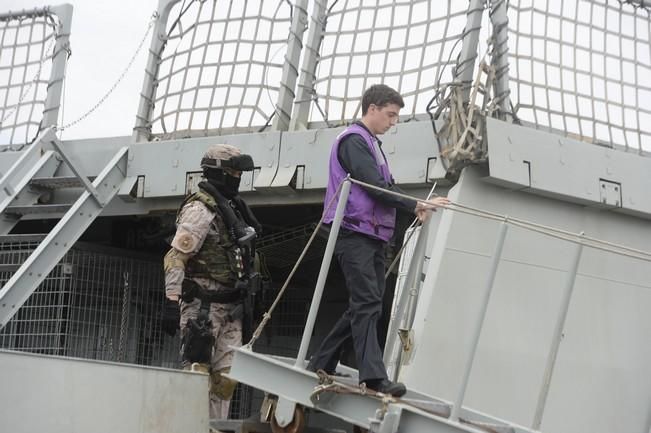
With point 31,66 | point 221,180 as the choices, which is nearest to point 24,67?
point 31,66

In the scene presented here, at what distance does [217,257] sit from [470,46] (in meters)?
2.50

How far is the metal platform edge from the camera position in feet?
17.8

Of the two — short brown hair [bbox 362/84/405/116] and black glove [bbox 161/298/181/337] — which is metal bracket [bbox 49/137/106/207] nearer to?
black glove [bbox 161/298/181/337]

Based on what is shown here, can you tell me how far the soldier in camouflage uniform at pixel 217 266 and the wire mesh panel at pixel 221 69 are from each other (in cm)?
199

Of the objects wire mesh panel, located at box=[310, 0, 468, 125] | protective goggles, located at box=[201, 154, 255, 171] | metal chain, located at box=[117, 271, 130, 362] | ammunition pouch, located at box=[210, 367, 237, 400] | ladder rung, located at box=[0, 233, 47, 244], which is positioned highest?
wire mesh panel, located at box=[310, 0, 468, 125]

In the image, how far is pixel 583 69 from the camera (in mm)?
8805

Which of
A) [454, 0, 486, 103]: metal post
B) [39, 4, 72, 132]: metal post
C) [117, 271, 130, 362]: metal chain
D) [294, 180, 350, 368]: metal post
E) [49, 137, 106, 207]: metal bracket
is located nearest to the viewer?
[294, 180, 350, 368]: metal post

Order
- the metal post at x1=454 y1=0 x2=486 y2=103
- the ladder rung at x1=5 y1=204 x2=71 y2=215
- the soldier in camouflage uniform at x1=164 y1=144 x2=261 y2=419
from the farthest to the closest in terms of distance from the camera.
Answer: the ladder rung at x1=5 y1=204 x2=71 y2=215 → the metal post at x1=454 y1=0 x2=486 y2=103 → the soldier in camouflage uniform at x1=164 y1=144 x2=261 y2=419

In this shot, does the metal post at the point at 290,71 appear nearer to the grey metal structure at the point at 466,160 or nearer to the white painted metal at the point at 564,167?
the grey metal structure at the point at 466,160

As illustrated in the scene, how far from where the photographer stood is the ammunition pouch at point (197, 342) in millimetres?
6875

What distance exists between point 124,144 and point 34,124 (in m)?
0.89

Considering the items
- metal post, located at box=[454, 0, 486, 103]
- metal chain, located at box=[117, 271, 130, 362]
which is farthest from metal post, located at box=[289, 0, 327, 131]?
metal chain, located at box=[117, 271, 130, 362]

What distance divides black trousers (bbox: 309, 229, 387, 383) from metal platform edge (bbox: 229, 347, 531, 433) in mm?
163

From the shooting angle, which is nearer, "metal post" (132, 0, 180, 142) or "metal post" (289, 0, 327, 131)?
"metal post" (289, 0, 327, 131)
